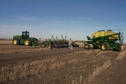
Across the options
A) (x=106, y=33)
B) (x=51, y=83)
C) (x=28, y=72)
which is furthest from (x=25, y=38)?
(x=51, y=83)

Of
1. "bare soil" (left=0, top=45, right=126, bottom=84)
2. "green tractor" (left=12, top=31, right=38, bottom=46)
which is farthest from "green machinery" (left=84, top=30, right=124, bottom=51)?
"green tractor" (left=12, top=31, right=38, bottom=46)

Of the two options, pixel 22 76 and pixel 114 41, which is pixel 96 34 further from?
pixel 22 76

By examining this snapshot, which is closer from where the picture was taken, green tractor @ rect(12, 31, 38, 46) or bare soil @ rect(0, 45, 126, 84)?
bare soil @ rect(0, 45, 126, 84)

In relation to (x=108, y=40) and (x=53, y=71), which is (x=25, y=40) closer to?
(x=108, y=40)

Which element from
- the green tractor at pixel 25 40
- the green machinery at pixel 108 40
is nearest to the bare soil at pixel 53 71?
the green machinery at pixel 108 40

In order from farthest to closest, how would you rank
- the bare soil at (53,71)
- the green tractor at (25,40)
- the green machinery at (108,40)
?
the green tractor at (25,40) < the green machinery at (108,40) < the bare soil at (53,71)

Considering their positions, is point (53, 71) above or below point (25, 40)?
below

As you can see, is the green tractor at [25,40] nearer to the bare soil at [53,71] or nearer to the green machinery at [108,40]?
the green machinery at [108,40]

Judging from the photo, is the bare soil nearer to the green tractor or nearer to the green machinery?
the green machinery

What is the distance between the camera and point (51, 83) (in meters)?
4.17

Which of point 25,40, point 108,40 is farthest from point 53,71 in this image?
point 25,40

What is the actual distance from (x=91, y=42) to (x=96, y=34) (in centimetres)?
174

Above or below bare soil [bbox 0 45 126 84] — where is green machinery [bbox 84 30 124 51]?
above

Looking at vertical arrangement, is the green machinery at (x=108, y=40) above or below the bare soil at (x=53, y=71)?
above
